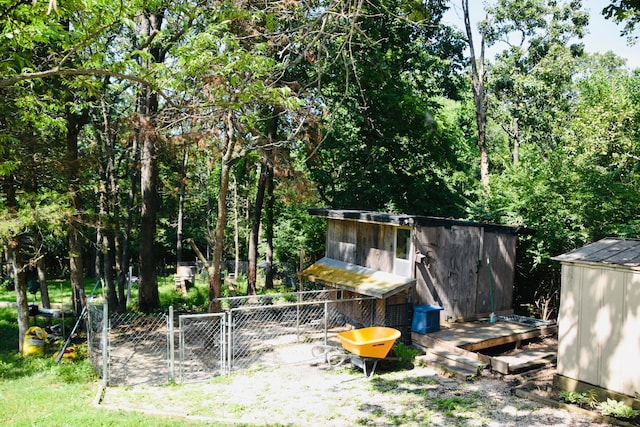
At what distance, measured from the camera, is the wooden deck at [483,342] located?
32.0 feet

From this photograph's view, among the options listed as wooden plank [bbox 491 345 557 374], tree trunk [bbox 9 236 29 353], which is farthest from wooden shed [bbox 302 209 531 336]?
tree trunk [bbox 9 236 29 353]

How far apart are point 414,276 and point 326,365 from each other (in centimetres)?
327

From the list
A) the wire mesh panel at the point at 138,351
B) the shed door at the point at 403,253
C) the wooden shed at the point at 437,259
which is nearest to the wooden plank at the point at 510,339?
the wooden shed at the point at 437,259

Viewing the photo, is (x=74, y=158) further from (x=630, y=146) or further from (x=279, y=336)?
(x=630, y=146)

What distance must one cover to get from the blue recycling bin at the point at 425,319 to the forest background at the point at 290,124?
433 cm

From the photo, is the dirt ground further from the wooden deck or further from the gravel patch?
the wooden deck

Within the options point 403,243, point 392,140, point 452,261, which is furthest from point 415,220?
point 392,140

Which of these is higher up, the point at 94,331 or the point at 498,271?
the point at 498,271

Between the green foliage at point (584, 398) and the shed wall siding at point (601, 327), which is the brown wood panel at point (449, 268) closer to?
the shed wall siding at point (601, 327)

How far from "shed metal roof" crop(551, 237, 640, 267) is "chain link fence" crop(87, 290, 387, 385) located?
479 cm

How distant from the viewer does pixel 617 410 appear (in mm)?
7047

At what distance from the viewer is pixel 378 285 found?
11805 millimetres

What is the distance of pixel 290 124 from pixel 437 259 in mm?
8188

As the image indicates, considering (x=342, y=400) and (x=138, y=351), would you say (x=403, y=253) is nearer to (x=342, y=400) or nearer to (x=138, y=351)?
(x=342, y=400)
